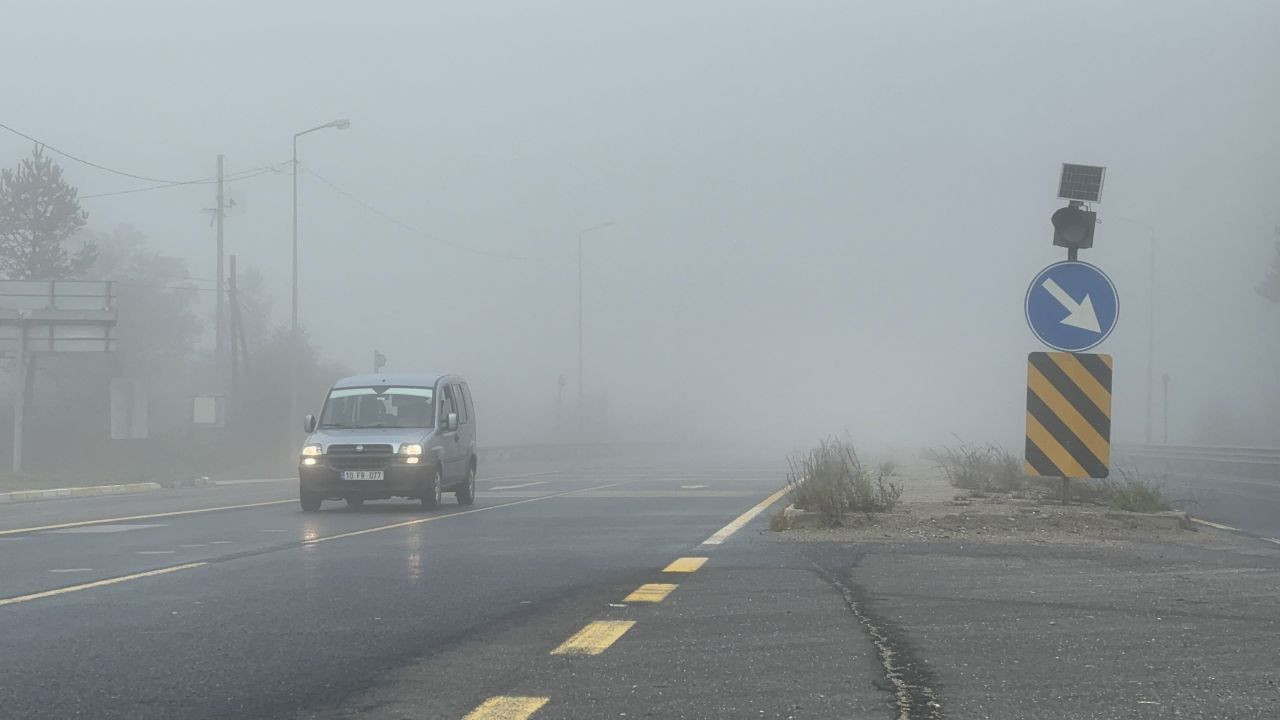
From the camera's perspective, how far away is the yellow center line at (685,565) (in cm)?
1088

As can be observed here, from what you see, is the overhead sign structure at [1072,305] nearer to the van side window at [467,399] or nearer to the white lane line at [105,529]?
the white lane line at [105,529]

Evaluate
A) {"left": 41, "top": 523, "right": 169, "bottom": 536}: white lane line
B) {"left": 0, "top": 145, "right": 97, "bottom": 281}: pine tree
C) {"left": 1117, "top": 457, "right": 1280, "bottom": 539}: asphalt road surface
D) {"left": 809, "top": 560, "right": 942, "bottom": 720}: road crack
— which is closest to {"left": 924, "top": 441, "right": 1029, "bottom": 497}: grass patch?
{"left": 1117, "top": 457, "right": 1280, "bottom": 539}: asphalt road surface

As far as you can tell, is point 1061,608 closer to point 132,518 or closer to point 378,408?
point 132,518

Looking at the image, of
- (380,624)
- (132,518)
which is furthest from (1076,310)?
(132,518)

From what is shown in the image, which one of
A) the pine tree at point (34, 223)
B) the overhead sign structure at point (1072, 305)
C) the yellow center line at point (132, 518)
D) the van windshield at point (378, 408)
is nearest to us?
the overhead sign structure at point (1072, 305)

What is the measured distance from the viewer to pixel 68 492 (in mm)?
29109

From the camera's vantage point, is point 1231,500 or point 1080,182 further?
point 1231,500

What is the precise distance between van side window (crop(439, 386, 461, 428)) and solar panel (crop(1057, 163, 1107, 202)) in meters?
9.44

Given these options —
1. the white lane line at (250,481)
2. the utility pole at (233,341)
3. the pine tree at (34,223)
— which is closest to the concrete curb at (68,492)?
the white lane line at (250,481)

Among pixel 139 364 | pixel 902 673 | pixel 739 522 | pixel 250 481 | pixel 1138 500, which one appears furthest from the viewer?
pixel 139 364

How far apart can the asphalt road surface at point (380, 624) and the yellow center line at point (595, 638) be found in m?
0.02

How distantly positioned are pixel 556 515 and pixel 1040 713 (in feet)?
43.3

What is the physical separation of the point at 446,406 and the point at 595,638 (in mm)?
14496

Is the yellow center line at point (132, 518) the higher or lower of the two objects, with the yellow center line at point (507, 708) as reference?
lower
